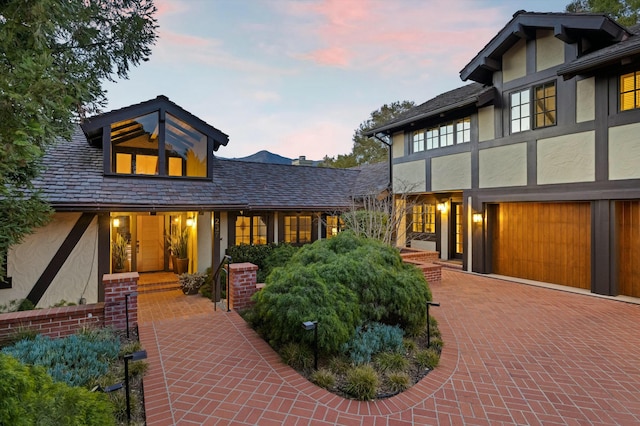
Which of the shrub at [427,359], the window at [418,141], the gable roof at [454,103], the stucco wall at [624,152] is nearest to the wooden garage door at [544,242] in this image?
the stucco wall at [624,152]

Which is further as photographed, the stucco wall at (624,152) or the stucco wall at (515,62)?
the stucco wall at (515,62)

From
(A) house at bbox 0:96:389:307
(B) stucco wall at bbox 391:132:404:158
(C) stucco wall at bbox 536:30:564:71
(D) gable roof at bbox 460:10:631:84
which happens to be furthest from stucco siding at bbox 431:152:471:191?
(A) house at bbox 0:96:389:307

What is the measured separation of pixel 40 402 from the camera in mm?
2184

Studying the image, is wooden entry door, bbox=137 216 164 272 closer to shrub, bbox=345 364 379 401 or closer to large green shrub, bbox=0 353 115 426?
large green shrub, bbox=0 353 115 426

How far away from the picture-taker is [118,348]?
4.68 metres

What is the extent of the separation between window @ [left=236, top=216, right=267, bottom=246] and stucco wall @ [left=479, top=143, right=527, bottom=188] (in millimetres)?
7771

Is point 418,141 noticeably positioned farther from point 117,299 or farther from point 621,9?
point 117,299

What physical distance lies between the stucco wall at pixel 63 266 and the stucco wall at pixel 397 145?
38.1ft

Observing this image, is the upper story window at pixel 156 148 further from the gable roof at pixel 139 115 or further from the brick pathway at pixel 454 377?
the brick pathway at pixel 454 377

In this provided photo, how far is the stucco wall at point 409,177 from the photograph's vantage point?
13062mm

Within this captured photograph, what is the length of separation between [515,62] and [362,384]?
428 inches

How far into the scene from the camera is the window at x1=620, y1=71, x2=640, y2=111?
24.2 ft

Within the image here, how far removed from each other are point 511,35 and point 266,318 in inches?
430

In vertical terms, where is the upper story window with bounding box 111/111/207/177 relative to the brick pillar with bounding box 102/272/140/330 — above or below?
above
